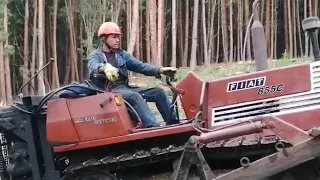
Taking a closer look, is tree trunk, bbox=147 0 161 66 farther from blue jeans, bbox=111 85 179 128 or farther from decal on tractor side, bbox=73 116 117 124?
decal on tractor side, bbox=73 116 117 124

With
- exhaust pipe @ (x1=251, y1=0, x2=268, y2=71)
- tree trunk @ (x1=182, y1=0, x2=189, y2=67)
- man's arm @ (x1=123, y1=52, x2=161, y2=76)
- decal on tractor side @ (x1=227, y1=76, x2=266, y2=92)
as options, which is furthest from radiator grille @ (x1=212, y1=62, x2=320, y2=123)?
tree trunk @ (x1=182, y1=0, x2=189, y2=67)

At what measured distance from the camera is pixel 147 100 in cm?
650

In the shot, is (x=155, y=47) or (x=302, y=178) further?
(x=155, y=47)

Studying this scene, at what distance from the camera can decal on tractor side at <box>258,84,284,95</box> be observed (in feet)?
18.6

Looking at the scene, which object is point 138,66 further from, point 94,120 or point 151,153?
point 151,153

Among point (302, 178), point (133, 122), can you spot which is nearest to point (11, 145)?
point (133, 122)

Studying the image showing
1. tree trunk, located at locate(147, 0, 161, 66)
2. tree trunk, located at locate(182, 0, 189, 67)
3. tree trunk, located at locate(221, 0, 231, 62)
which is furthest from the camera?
tree trunk, located at locate(182, 0, 189, 67)

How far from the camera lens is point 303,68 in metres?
5.62

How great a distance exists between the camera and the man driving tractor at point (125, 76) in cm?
612

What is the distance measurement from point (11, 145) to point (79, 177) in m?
1.19

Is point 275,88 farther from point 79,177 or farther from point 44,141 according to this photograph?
point 44,141

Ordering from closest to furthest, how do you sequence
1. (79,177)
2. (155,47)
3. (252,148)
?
(252,148) < (79,177) < (155,47)

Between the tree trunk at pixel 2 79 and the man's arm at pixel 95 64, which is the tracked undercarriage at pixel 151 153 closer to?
the man's arm at pixel 95 64

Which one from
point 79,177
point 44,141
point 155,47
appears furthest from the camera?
point 155,47
